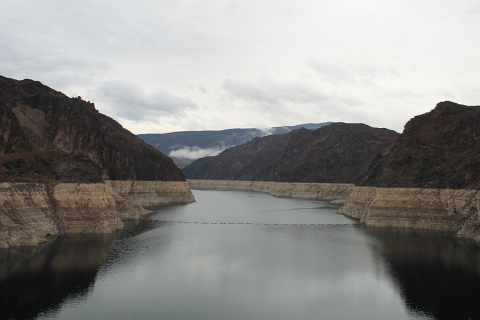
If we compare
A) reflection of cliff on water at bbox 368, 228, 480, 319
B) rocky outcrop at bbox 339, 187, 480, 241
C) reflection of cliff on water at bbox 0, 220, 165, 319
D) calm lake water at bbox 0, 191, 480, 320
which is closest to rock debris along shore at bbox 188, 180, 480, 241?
rocky outcrop at bbox 339, 187, 480, 241

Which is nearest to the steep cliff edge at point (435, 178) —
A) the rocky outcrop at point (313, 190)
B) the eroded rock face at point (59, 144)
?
the eroded rock face at point (59, 144)

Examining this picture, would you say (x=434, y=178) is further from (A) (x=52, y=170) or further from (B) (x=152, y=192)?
(B) (x=152, y=192)

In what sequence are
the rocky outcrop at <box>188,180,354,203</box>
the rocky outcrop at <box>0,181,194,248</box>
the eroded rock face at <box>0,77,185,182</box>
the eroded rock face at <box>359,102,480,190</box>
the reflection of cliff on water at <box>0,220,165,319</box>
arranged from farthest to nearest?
1. the rocky outcrop at <box>188,180,354,203</box>
2. the eroded rock face at <box>359,102,480,190</box>
3. the eroded rock face at <box>0,77,185,182</box>
4. the rocky outcrop at <box>0,181,194,248</box>
5. the reflection of cliff on water at <box>0,220,165,319</box>

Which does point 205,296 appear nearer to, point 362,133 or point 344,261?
point 344,261

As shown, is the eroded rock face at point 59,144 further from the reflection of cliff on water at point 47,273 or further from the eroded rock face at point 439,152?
the eroded rock face at point 439,152

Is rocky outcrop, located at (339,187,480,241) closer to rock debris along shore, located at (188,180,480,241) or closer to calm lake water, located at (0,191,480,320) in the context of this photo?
rock debris along shore, located at (188,180,480,241)

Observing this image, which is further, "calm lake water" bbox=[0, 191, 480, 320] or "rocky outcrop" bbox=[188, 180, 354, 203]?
"rocky outcrop" bbox=[188, 180, 354, 203]
